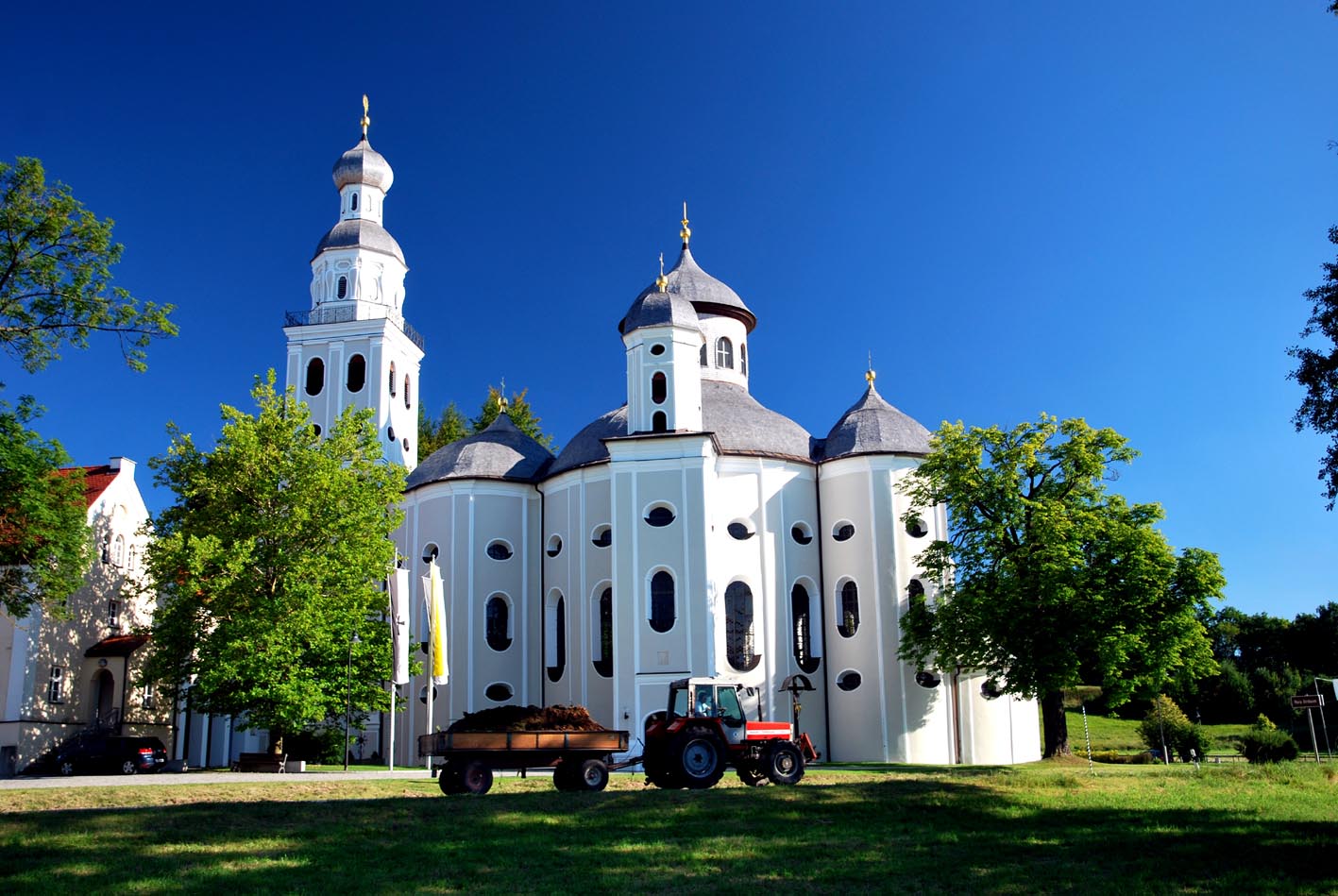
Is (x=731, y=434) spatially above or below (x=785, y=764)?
above

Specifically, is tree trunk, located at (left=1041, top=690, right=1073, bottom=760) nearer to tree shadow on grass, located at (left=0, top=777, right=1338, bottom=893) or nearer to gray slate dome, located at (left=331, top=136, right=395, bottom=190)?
tree shadow on grass, located at (left=0, top=777, right=1338, bottom=893)

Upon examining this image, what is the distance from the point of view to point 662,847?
15.4 m

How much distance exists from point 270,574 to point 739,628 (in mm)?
14715

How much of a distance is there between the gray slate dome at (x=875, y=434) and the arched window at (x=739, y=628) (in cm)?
581

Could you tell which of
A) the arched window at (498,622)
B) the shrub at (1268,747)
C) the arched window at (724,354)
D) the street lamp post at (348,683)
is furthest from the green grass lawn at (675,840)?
the arched window at (724,354)

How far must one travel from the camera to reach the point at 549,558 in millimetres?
42094

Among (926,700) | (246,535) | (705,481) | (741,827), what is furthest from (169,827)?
(926,700)

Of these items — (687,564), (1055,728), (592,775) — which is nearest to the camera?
(592,775)

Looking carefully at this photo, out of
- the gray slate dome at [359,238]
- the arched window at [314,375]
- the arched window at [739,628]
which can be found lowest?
the arched window at [739,628]

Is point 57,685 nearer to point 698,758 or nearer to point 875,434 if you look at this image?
point 698,758

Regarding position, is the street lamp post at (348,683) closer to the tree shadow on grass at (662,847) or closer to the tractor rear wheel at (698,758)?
the tree shadow on grass at (662,847)

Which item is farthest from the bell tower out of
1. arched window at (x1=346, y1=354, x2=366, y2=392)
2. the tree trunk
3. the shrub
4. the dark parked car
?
the shrub

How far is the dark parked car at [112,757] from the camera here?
32969mm

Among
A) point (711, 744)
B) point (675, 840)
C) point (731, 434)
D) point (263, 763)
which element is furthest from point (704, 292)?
point (675, 840)
